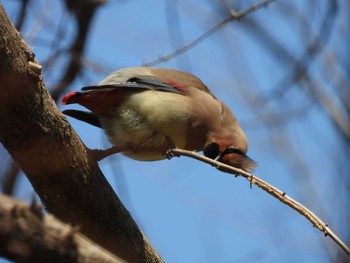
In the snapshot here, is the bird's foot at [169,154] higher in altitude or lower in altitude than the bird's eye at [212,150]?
lower

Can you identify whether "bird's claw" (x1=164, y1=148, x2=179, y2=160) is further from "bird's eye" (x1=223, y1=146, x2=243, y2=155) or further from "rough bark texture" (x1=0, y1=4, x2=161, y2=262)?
"rough bark texture" (x1=0, y1=4, x2=161, y2=262)

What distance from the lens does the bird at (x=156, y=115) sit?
3.73 m

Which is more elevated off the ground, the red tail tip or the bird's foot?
the red tail tip

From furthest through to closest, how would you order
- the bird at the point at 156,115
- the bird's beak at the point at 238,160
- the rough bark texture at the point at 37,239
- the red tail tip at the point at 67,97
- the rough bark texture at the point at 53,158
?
the bird's beak at the point at 238,160
the bird at the point at 156,115
the red tail tip at the point at 67,97
the rough bark texture at the point at 53,158
the rough bark texture at the point at 37,239

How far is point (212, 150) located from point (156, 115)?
45cm

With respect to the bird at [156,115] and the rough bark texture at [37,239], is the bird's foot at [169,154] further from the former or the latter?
the rough bark texture at [37,239]

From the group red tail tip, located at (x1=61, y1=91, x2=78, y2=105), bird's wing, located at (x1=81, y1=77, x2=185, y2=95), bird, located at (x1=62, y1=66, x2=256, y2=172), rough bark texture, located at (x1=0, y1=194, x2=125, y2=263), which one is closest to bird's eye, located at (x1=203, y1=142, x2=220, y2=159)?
bird, located at (x1=62, y1=66, x2=256, y2=172)

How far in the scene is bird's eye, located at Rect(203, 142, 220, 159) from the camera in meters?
3.98

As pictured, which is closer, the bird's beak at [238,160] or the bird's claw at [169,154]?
the bird's claw at [169,154]

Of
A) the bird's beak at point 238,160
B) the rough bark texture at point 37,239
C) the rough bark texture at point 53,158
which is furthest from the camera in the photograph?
the bird's beak at point 238,160

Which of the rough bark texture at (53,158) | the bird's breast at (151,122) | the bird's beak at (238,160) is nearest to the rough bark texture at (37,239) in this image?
the rough bark texture at (53,158)

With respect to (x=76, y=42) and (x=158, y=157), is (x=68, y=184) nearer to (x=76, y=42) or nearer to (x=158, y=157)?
(x=158, y=157)

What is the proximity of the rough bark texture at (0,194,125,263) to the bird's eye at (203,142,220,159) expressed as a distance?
2.36m

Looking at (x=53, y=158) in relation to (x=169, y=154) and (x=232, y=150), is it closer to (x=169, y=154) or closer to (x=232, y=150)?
(x=169, y=154)
